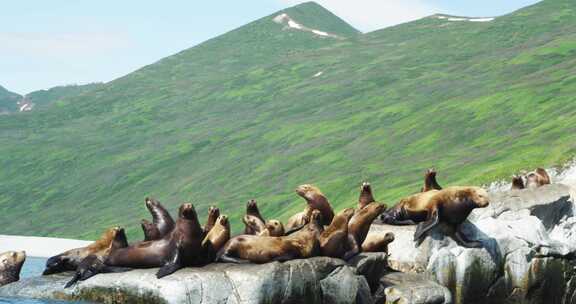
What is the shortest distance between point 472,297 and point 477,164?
9514 cm

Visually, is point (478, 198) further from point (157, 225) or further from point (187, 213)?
point (157, 225)

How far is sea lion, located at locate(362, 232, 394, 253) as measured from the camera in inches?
1132

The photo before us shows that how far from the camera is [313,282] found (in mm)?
24844

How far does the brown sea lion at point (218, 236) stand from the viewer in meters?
26.0

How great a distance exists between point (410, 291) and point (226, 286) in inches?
231

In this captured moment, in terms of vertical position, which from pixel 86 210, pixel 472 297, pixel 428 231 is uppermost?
pixel 428 231

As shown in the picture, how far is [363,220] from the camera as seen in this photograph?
28703mm

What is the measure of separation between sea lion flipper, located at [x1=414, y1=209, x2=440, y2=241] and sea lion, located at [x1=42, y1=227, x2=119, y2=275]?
958 cm

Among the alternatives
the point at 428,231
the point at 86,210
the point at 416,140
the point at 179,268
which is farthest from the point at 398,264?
the point at 86,210

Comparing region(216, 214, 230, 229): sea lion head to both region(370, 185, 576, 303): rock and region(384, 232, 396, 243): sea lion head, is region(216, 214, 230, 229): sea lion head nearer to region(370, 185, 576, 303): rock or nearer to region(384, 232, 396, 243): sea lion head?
region(384, 232, 396, 243): sea lion head

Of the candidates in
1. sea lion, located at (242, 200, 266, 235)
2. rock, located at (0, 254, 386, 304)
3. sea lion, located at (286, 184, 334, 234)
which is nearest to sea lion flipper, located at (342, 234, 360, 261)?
rock, located at (0, 254, 386, 304)

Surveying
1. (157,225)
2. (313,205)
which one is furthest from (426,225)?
(157,225)

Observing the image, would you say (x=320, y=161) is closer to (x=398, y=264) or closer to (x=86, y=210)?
(x=86, y=210)

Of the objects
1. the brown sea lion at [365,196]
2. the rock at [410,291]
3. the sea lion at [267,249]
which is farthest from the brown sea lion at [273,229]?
the brown sea lion at [365,196]
